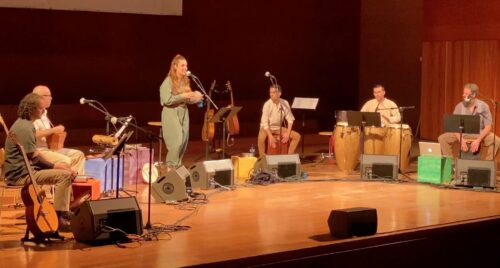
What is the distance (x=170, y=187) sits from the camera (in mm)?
8305

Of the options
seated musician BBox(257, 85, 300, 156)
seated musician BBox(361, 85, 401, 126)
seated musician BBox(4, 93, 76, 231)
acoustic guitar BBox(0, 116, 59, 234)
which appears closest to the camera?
acoustic guitar BBox(0, 116, 59, 234)

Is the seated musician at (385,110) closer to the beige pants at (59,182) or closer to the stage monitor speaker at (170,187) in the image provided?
the stage monitor speaker at (170,187)

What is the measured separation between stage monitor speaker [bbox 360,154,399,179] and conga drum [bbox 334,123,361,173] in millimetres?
571

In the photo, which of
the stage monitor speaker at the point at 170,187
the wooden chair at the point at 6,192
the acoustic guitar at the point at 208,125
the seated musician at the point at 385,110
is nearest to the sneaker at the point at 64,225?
the wooden chair at the point at 6,192

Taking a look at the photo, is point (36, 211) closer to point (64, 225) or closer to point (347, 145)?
point (64, 225)

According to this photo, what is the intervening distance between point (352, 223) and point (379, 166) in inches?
138

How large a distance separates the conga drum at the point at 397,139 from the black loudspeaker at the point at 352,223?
377 cm

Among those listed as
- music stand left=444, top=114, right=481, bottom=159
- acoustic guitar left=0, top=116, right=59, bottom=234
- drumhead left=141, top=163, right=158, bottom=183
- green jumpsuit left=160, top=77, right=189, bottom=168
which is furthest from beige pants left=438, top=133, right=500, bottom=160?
acoustic guitar left=0, top=116, right=59, bottom=234

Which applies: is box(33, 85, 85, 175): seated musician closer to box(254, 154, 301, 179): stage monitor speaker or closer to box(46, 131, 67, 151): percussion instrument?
box(46, 131, 67, 151): percussion instrument

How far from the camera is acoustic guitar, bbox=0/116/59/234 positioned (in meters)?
6.28

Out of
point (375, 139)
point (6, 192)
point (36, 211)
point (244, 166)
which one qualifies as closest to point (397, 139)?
point (375, 139)

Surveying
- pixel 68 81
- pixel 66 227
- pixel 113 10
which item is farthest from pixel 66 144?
pixel 66 227

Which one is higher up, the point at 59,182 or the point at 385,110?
the point at 385,110

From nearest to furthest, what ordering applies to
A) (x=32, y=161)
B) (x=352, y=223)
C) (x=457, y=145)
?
(x=352, y=223) → (x=32, y=161) → (x=457, y=145)
